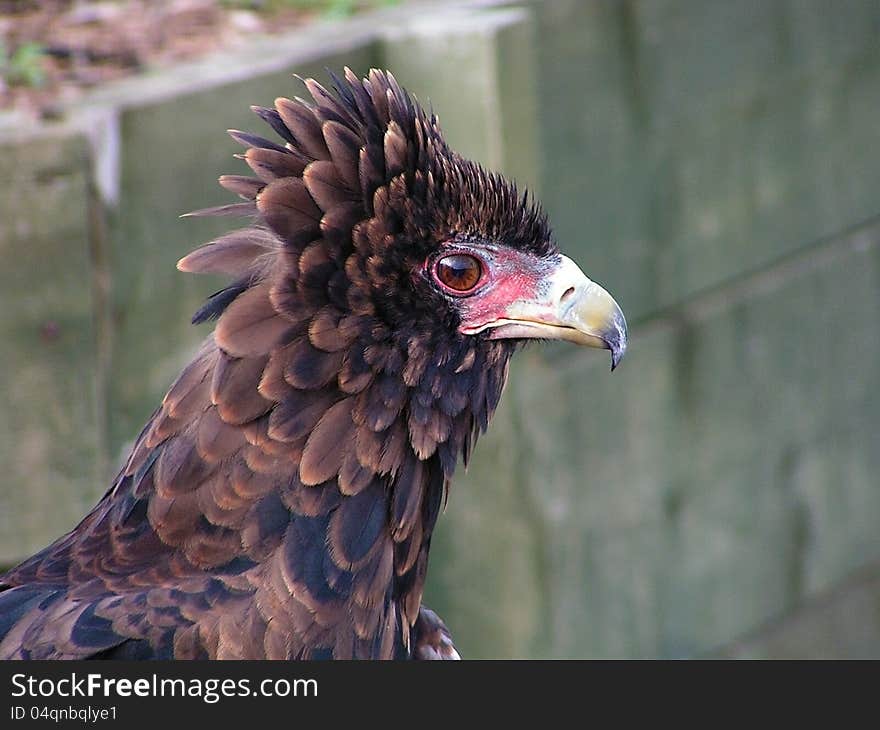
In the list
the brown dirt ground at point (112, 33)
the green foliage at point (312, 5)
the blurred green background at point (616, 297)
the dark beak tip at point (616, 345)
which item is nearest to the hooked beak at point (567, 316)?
the dark beak tip at point (616, 345)

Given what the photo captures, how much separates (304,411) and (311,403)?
0.09ft

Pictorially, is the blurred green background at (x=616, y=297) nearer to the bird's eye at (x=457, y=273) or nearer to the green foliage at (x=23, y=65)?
the green foliage at (x=23, y=65)

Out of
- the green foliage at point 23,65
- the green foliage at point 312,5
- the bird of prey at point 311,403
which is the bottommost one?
the bird of prey at point 311,403

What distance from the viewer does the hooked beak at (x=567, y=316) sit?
12.2 ft

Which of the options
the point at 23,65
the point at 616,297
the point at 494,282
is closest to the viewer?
the point at 494,282

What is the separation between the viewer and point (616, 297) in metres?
6.84

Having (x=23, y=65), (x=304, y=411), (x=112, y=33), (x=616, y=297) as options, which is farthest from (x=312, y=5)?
(x=304, y=411)

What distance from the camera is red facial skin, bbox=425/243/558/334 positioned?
12.0ft

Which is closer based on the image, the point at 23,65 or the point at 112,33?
the point at 23,65

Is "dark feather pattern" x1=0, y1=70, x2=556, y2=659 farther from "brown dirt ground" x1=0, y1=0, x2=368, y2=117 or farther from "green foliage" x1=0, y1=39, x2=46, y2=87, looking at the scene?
"green foliage" x1=0, y1=39, x2=46, y2=87

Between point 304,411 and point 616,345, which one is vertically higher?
point 616,345

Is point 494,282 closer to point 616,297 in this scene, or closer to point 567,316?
point 567,316

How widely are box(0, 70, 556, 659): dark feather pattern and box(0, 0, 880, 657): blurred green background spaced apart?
207 cm

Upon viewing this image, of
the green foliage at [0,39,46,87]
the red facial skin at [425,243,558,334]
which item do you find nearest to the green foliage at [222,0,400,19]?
the green foliage at [0,39,46,87]
